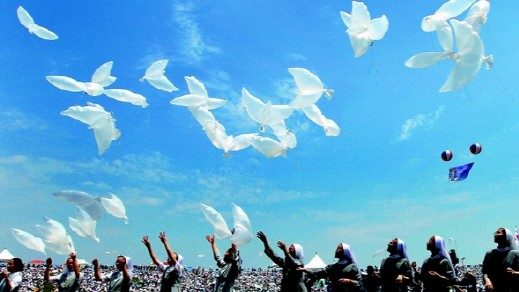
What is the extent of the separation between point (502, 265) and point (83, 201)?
6.56m

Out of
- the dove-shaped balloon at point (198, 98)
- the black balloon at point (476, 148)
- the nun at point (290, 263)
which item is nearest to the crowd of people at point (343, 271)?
the nun at point (290, 263)

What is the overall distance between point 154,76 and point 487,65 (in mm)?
5307

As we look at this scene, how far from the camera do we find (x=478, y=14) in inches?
284

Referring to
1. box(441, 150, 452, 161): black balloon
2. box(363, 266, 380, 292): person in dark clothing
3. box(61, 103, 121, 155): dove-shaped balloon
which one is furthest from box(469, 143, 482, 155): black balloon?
box(61, 103, 121, 155): dove-shaped balloon

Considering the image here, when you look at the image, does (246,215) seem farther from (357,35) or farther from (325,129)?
(357,35)

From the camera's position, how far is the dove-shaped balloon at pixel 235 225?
28.6 feet

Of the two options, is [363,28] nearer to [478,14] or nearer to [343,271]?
[478,14]

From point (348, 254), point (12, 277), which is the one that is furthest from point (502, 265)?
point (12, 277)

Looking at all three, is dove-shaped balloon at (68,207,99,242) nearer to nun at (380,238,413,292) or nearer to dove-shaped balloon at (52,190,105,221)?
dove-shaped balloon at (52,190,105,221)

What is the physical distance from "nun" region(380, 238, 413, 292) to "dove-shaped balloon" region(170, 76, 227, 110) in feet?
12.4

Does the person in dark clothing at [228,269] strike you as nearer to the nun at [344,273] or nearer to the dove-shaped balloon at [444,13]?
the nun at [344,273]

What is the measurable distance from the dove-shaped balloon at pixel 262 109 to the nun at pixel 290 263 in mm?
1845

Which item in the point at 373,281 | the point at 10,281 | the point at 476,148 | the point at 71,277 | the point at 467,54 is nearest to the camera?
the point at 467,54

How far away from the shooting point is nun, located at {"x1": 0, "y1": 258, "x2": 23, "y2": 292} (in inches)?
323
